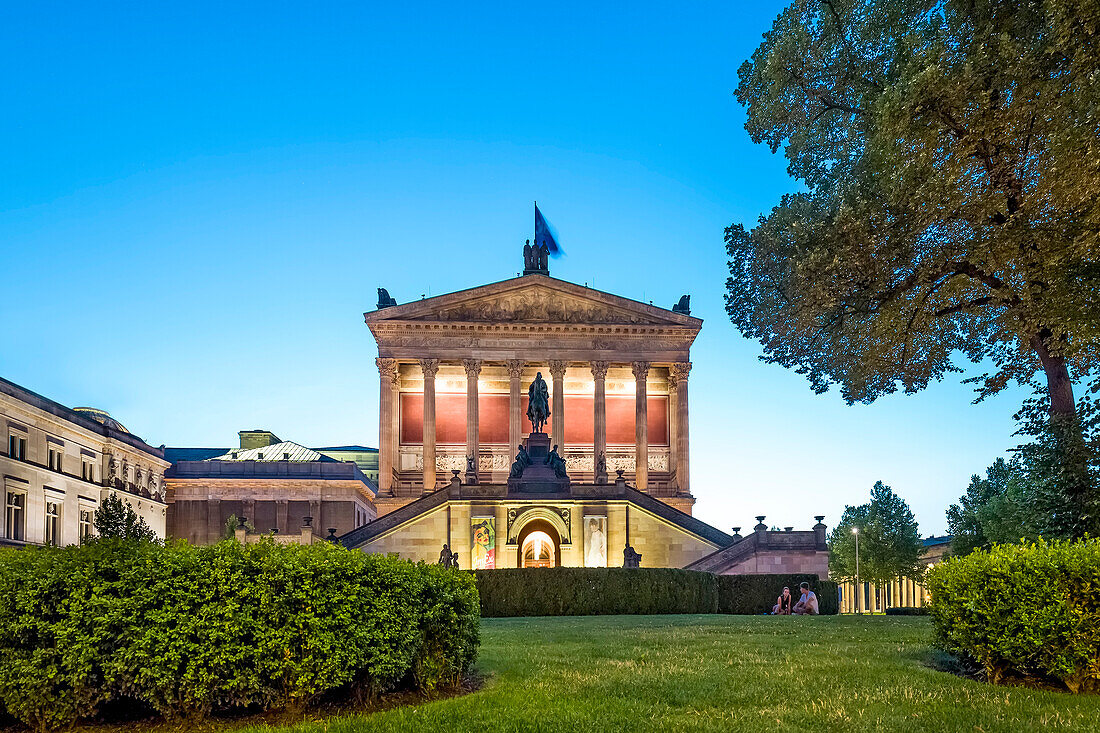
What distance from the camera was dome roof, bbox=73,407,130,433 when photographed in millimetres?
63475

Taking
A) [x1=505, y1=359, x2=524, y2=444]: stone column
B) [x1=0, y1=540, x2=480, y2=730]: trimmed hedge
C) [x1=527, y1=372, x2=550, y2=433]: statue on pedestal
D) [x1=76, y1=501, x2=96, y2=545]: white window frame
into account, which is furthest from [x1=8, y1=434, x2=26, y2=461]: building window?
[x1=0, y1=540, x2=480, y2=730]: trimmed hedge

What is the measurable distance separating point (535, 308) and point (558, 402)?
6620 millimetres

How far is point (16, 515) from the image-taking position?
1959 inches

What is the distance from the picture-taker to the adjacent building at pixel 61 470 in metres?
49.1

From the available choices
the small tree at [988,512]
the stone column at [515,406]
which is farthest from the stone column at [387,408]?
the small tree at [988,512]

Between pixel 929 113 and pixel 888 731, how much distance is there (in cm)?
1371

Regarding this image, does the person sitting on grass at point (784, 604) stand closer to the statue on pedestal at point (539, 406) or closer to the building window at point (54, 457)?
the statue on pedestal at point (539, 406)

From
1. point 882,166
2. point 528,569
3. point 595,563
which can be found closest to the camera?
point 882,166

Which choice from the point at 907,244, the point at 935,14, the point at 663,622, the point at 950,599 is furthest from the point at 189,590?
the point at 935,14

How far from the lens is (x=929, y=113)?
18531mm

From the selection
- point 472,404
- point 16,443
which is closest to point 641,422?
point 472,404

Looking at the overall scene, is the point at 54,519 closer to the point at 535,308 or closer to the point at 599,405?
the point at 535,308

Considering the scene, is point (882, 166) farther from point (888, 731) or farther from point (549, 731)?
point (549, 731)

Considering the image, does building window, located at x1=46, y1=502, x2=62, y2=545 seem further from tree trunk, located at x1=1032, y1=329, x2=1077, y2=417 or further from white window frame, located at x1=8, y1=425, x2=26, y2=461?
tree trunk, located at x1=1032, y1=329, x2=1077, y2=417
